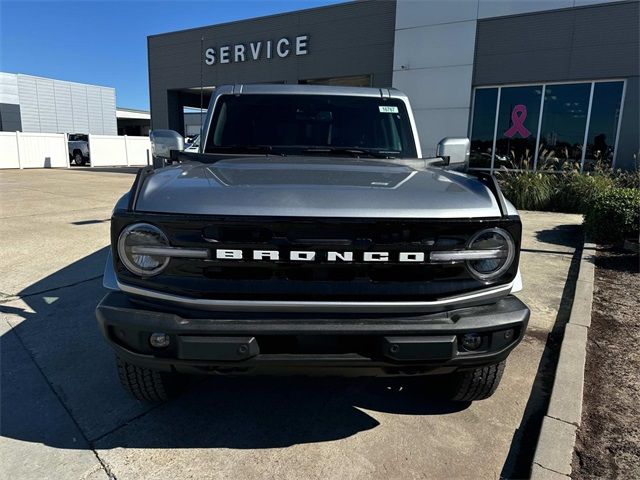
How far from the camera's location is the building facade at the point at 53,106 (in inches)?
1594

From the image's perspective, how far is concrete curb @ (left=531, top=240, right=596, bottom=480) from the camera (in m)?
2.18

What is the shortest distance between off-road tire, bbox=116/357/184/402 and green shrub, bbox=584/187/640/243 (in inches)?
250

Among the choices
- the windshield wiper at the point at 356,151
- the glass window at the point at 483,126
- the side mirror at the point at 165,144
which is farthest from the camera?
the glass window at the point at 483,126

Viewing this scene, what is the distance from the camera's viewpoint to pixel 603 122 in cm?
1209

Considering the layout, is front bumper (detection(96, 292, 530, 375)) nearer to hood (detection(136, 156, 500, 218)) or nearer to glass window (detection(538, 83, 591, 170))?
hood (detection(136, 156, 500, 218))

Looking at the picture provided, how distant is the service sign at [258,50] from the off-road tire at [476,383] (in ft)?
53.0

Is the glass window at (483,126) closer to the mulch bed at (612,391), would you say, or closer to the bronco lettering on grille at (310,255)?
the mulch bed at (612,391)

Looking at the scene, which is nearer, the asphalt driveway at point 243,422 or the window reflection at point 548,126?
the asphalt driveway at point 243,422

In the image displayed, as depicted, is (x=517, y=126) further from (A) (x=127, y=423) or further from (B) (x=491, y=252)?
(A) (x=127, y=423)

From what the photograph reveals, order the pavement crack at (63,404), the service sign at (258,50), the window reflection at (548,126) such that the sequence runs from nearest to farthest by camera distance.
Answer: the pavement crack at (63,404)
the window reflection at (548,126)
the service sign at (258,50)

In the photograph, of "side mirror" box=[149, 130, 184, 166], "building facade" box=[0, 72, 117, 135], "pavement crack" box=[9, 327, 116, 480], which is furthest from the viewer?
"building facade" box=[0, 72, 117, 135]

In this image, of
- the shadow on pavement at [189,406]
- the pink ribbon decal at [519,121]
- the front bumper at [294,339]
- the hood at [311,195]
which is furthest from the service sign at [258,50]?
the front bumper at [294,339]

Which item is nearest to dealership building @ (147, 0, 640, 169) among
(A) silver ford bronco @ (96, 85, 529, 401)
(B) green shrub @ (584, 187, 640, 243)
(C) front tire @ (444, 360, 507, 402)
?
(B) green shrub @ (584, 187, 640, 243)

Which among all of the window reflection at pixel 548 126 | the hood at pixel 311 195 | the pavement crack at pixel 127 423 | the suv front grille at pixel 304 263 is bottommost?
the pavement crack at pixel 127 423
